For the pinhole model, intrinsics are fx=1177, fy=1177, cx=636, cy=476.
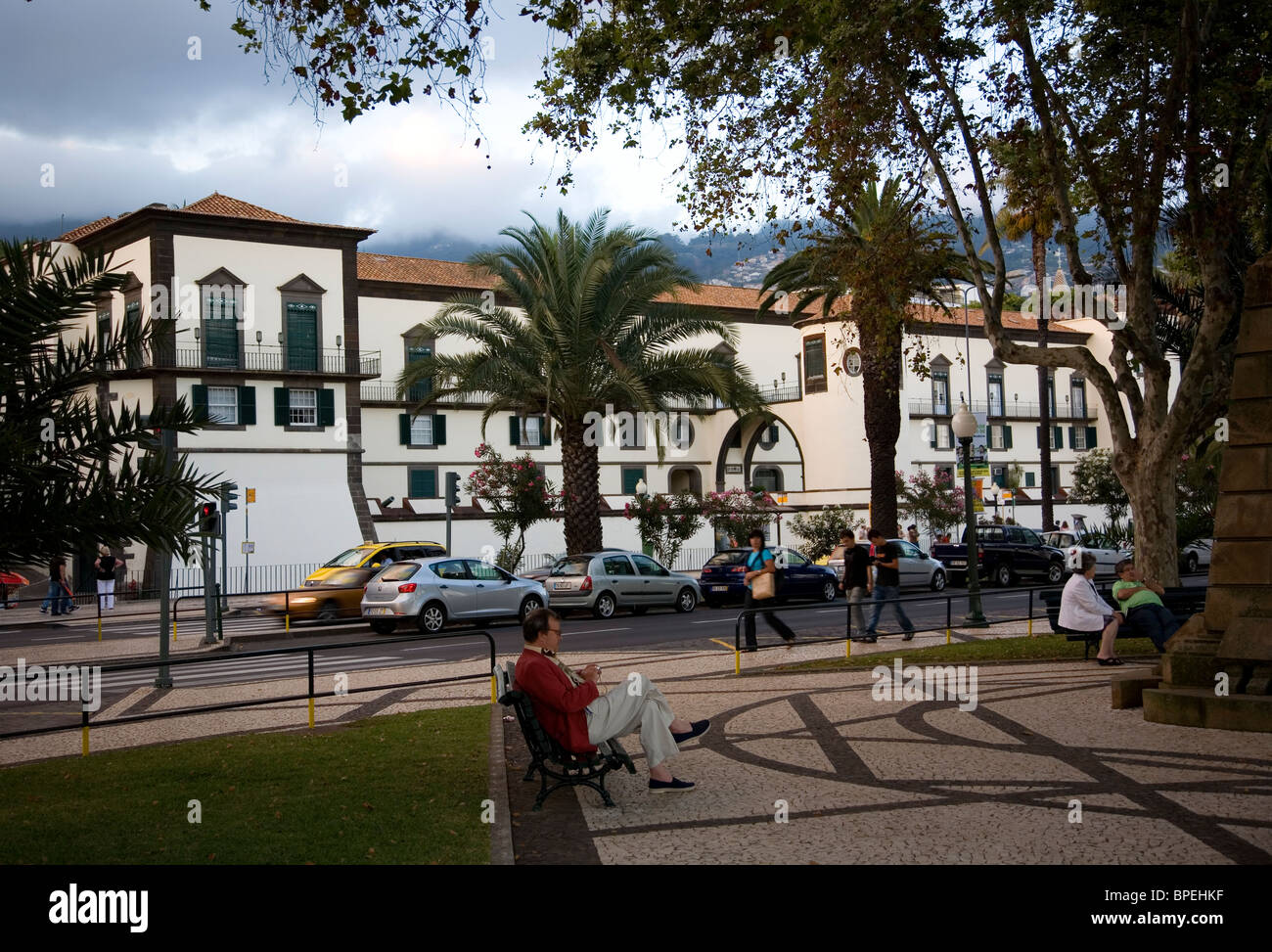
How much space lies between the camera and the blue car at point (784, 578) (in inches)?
1163

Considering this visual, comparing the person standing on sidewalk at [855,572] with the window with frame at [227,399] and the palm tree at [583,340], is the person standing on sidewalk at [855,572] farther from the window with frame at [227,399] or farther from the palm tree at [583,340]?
the window with frame at [227,399]

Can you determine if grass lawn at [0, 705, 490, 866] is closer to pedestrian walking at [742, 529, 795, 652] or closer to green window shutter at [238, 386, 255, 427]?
pedestrian walking at [742, 529, 795, 652]

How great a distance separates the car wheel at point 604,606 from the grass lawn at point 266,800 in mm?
15754

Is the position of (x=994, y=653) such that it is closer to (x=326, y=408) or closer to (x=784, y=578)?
(x=784, y=578)

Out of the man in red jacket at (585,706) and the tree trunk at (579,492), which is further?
the tree trunk at (579,492)

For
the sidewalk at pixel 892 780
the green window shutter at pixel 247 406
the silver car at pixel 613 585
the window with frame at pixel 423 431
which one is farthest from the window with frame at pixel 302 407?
the sidewalk at pixel 892 780

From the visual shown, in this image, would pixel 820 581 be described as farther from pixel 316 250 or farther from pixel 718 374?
pixel 316 250

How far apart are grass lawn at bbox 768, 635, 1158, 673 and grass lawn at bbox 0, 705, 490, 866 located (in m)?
6.45

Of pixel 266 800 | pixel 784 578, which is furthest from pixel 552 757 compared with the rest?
pixel 784 578

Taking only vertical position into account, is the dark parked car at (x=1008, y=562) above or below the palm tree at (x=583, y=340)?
below

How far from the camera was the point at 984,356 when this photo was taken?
217 ft

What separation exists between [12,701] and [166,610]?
2080mm

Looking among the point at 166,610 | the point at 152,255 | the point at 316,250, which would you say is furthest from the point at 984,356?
the point at 166,610

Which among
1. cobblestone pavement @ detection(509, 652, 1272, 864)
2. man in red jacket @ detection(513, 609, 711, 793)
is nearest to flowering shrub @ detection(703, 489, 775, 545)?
cobblestone pavement @ detection(509, 652, 1272, 864)
